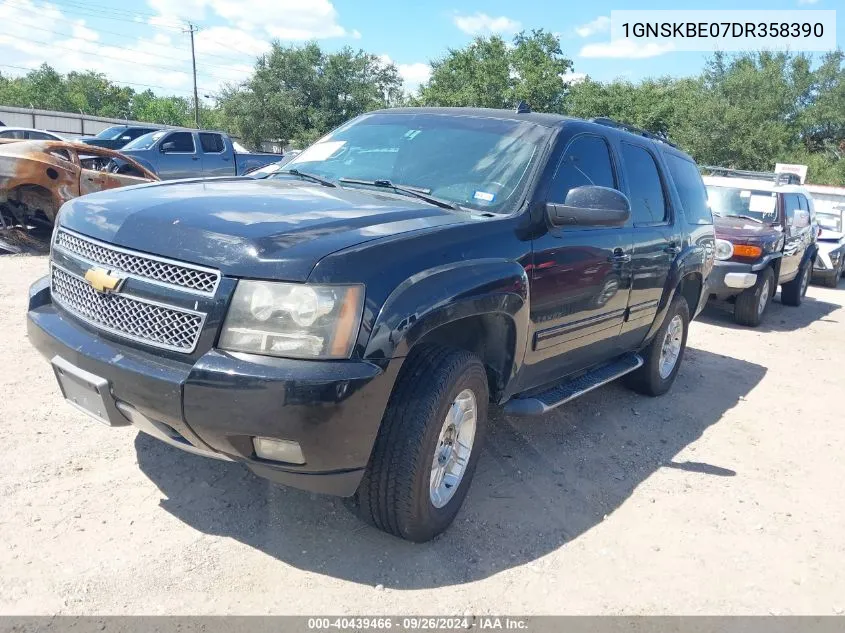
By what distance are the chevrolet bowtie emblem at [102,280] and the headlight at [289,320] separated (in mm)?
550

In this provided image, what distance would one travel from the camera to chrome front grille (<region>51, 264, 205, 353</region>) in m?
2.49

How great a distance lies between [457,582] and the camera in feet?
9.35

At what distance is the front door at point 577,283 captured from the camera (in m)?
3.52

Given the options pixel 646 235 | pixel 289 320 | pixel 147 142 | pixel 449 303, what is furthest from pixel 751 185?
pixel 147 142

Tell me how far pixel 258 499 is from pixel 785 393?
5054 millimetres

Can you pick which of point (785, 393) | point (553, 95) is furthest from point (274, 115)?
point (785, 393)

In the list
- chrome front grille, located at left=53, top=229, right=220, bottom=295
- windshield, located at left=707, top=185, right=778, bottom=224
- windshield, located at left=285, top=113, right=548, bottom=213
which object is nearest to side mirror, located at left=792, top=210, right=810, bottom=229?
windshield, located at left=707, top=185, right=778, bottom=224

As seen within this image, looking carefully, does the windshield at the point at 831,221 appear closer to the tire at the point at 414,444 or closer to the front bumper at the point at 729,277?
the front bumper at the point at 729,277

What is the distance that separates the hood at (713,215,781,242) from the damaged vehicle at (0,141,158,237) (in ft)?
27.7

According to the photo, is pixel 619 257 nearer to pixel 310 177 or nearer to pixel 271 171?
pixel 310 177

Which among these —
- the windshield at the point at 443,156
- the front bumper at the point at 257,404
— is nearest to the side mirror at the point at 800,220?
the windshield at the point at 443,156

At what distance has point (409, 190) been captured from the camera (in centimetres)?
354

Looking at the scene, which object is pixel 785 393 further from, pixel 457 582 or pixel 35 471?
pixel 35 471

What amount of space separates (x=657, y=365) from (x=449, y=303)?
3.24m
